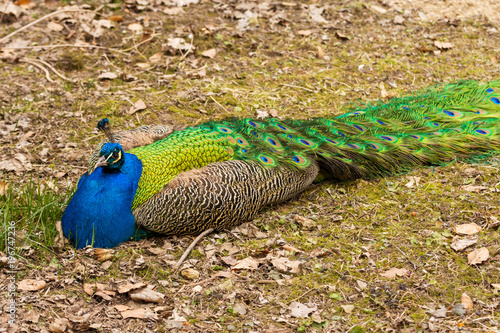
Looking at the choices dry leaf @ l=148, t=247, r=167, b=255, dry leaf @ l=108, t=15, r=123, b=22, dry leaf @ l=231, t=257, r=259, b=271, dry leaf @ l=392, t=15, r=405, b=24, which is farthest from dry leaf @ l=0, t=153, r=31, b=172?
dry leaf @ l=392, t=15, r=405, b=24

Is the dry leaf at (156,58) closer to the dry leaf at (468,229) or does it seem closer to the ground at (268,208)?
the ground at (268,208)

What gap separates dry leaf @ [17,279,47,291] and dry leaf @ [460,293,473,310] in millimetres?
2835

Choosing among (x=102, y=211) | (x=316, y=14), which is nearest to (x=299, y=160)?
(x=102, y=211)

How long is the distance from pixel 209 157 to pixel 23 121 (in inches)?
97.9

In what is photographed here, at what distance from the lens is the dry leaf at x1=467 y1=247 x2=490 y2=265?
4.00 meters

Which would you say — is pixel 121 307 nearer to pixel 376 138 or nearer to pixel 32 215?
pixel 32 215

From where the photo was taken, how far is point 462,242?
13.9 ft

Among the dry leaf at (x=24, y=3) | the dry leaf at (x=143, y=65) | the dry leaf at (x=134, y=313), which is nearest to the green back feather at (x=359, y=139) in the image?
the dry leaf at (x=134, y=313)

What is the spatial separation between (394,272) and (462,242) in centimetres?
65

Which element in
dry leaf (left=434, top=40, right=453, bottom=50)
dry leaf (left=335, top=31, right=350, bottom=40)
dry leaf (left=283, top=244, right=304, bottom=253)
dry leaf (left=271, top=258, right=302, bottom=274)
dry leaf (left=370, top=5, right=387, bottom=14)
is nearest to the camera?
dry leaf (left=271, top=258, right=302, bottom=274)

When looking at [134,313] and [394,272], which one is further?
[394,272]

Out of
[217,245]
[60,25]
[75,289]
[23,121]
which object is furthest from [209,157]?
[60,25]

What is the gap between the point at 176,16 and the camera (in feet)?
25.5

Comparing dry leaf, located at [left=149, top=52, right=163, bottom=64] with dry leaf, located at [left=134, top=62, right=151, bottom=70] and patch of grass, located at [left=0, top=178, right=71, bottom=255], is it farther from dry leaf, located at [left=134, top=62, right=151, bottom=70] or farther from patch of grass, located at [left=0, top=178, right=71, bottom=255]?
patch of grass, located at [left=0, top=178, right=71, bottom=255]
